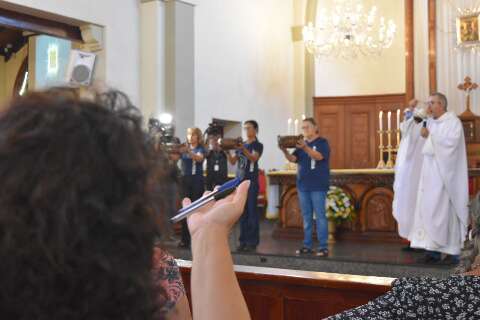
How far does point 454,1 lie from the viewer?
1055 centimetres

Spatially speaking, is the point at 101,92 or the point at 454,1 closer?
the point at 101,92

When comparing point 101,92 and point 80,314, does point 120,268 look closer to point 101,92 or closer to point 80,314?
point 80,314

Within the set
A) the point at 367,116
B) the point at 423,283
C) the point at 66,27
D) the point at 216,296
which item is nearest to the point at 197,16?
the point at 66,27

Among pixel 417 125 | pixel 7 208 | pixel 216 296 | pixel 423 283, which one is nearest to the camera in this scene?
pixel 7 208

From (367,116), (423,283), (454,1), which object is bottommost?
(423,283)

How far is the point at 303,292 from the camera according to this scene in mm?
2223

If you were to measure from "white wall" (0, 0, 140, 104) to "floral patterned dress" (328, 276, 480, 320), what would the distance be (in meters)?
6.23

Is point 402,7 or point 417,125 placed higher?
point 402,7

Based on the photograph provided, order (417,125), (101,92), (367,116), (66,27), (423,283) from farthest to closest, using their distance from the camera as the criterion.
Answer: (367,116), (66,27), (417,125), (423,283), (101,92)

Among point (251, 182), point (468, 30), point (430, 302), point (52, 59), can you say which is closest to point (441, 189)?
point (251, 182)

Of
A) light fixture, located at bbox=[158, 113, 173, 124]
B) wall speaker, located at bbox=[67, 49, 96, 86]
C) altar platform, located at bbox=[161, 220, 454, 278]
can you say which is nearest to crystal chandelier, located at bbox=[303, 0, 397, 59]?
light fixture, located at bbox=[158, 113, 173, 124]

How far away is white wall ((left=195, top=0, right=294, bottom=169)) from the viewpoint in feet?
30.7

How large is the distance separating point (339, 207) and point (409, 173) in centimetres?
137

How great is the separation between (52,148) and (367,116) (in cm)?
1159
